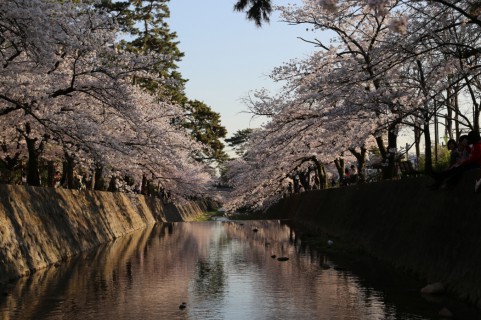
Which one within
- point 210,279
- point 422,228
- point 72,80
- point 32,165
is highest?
point 72,80

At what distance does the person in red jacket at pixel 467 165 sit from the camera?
12188mm

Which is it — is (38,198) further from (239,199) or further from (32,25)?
(239,199)

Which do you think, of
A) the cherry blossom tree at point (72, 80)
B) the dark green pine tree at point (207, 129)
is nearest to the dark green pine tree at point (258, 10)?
the cherry blossom tree at point (72, 80)

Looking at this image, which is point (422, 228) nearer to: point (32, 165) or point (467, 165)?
point (467, 165)

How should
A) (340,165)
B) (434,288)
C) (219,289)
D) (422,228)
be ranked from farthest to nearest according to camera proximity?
(340,165) → (422,228) → (219,289) → (434,288)

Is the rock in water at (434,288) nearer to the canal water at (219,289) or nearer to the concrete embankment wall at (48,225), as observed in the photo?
the canal water at (219,289)

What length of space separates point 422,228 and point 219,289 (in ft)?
16.5

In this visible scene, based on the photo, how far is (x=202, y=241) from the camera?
2902 cm

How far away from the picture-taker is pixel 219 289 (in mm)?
13758

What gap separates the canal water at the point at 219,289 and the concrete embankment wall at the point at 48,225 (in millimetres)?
600

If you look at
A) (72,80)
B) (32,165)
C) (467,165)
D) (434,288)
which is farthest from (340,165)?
(434,288)

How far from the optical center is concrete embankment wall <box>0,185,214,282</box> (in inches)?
612

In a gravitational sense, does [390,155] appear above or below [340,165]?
below

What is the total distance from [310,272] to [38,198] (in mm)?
8857
